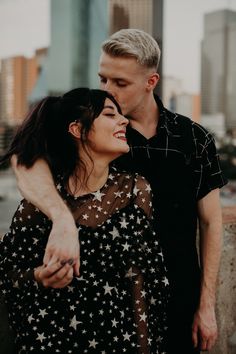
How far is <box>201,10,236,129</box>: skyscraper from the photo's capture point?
183500 mm

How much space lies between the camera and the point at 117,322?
1740mm

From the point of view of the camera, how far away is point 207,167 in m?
2.23

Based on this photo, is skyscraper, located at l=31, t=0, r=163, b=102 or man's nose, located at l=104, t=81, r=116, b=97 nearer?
man's nose, located at l=104, t=81, r=116, b=97

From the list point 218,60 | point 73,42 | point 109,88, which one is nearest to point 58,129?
point 109,88

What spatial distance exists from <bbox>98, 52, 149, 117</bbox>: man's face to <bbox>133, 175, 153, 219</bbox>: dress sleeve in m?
0.44

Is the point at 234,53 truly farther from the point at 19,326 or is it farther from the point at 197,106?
the point at 19,326

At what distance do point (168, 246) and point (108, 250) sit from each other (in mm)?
441

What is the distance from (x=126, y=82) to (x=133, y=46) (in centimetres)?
18

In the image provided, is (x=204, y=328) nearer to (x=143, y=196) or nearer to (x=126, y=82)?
(x=143, y=196)

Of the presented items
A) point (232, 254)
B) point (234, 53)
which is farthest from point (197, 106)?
point (232, 254)

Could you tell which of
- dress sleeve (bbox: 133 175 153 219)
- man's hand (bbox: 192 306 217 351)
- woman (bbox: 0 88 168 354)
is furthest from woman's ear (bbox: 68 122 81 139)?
man's hand (bbox: 192 306 217 351)

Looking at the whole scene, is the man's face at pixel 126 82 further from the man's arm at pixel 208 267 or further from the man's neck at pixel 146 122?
the man's arm at pixel 208 267

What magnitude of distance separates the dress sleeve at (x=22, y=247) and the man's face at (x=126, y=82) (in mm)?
702

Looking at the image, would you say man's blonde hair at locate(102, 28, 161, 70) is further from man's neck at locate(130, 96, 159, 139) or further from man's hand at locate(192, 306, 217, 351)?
man's hand at locate(192, 306, 217, 351)
